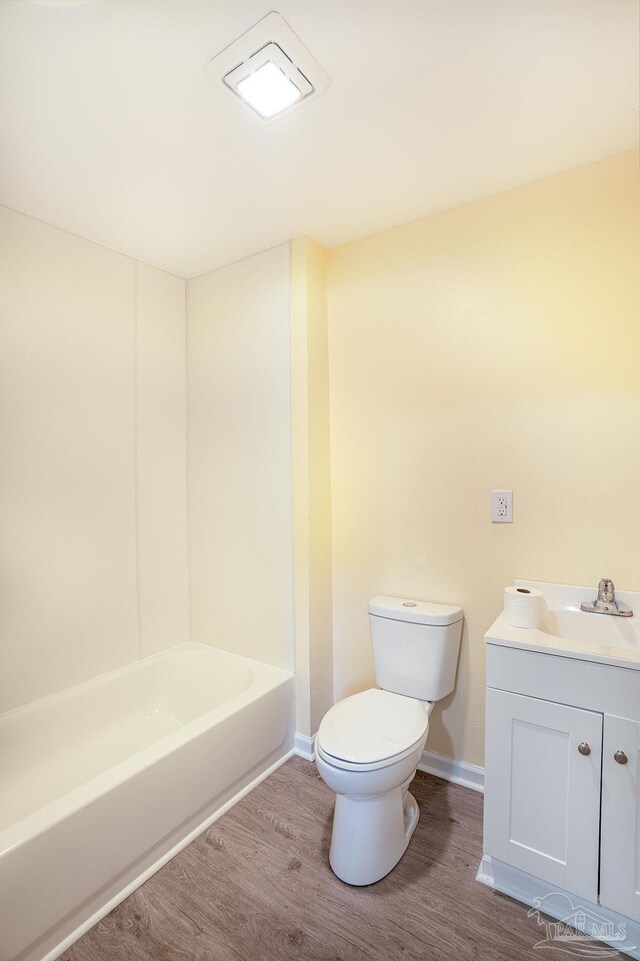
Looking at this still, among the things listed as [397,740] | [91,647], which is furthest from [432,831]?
[91,647]

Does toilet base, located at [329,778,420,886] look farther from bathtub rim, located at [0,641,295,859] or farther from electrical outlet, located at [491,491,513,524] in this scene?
electrical outlet, located at [491,491,513,524]

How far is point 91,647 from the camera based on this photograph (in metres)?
2.17

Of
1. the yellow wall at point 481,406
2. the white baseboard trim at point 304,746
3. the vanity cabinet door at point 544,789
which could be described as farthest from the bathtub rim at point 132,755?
the vanity cabinet door at point 544,789

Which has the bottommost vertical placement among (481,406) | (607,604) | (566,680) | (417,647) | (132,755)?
(132,755)

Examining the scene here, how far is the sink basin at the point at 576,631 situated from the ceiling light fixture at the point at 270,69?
5.72 feet

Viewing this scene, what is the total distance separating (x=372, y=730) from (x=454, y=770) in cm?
69

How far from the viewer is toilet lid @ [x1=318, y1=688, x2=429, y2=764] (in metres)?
1.47

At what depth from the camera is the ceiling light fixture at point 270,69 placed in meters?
1.17

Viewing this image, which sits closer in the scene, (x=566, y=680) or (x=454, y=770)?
(x=566, y=680)

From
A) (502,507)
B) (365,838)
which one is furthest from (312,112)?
(365,838)

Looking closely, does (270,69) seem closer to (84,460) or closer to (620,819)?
(84,460)

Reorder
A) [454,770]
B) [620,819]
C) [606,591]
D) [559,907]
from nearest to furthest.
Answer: [620,819] → [559,907] → [606,591] → [454,770]

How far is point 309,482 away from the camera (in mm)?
2150

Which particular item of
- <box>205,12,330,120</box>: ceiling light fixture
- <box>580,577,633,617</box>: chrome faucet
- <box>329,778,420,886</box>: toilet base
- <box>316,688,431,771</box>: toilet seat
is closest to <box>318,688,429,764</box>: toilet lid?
<box>316,688,431,771</box>: toilet seat
